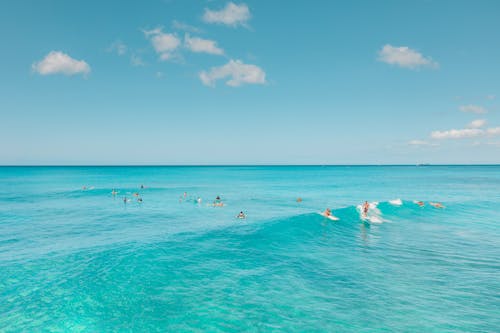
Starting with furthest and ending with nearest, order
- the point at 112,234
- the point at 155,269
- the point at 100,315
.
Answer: the point at 112,234 → the point at 155,269 → the point at 100,315

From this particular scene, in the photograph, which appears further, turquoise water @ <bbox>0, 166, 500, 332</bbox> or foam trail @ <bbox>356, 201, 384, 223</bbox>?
foam trail @ <bbox>356, 201, 384, 223</bbox>

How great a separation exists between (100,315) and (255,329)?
842 centimetres

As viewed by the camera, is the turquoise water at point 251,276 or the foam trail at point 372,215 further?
the foam trail at point 372,215

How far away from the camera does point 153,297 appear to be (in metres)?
17.2

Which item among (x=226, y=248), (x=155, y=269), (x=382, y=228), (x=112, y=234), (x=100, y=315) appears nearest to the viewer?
(x=100, y=315)

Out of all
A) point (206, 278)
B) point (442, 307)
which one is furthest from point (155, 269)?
point (442, 307)

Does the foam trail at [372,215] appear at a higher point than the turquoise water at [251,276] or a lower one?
higher

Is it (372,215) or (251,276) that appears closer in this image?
(251,276)

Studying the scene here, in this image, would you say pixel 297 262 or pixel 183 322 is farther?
pixel 297 262

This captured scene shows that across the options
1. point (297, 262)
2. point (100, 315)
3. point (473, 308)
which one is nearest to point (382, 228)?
point (297, 262)

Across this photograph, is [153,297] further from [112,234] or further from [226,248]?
[112,234]

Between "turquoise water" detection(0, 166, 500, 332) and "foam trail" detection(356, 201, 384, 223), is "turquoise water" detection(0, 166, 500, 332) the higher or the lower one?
the lower one

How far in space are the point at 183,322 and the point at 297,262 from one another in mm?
11198

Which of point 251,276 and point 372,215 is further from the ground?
point 372,215
